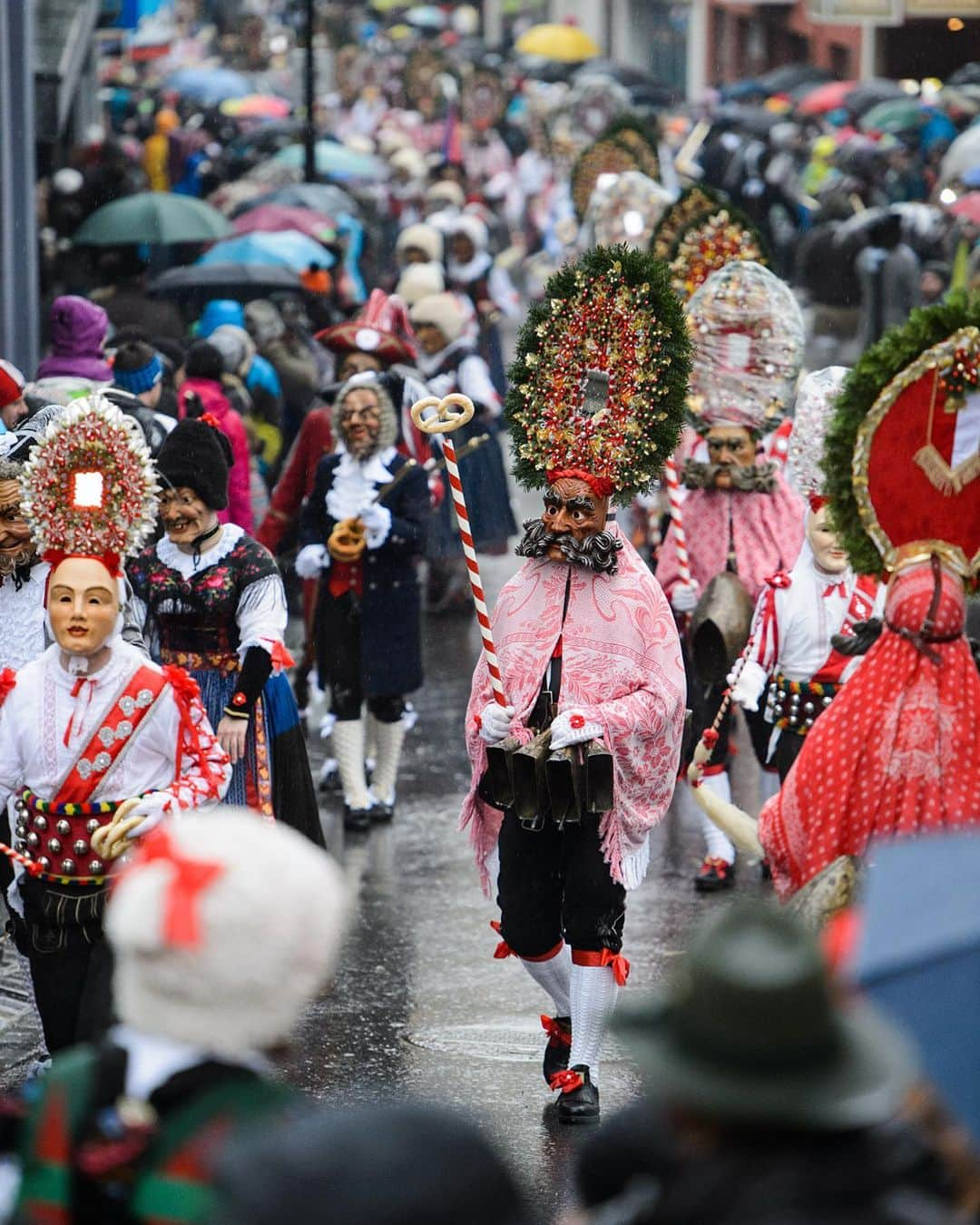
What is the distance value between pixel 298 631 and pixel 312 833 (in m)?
5.47

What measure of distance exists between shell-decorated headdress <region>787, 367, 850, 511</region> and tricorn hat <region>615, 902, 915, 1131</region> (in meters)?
4.99

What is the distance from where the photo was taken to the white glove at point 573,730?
21.4ft

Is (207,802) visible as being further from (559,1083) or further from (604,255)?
(604,255)

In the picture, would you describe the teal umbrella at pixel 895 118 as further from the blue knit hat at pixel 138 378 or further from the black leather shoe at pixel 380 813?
the black leather shoe at pixel 380 813

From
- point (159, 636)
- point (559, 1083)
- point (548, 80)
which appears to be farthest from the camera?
point (548, 80)

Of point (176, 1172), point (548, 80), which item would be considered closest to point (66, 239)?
point (176, 1172)

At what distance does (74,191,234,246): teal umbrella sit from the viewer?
654 inches

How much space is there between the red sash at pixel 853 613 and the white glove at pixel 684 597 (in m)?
0.96

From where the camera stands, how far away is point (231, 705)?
7145mm

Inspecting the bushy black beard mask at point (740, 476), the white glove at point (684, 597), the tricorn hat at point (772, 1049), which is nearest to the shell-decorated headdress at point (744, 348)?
the bushy black beard mask at point (740, 476)

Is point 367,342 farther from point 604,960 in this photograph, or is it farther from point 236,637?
point 604,960

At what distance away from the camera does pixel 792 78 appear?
133 ft

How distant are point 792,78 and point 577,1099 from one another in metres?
36.0

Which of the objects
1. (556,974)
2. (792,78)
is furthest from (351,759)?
(792,78)
